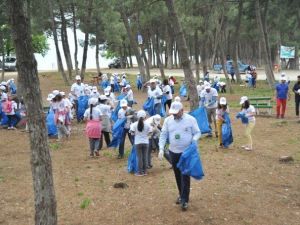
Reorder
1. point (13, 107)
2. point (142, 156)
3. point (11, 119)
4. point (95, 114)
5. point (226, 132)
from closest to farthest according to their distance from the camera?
point (142, 156) → point (95, 114) → point (226, 132) → point (13, 107) → point (11, 119)

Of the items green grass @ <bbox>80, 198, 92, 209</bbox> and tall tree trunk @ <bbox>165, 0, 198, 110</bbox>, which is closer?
green grass @ <bbox>80, 198, 92, 209</bbox>

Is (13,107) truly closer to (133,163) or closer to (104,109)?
(104,109)

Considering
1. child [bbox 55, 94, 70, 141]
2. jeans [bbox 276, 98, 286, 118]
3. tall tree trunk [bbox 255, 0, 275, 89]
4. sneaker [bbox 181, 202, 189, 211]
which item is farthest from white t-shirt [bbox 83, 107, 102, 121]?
tall tree trunk [bbox 255, 0, 275, 89]

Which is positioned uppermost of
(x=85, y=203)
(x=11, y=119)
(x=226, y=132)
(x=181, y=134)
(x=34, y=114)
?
(x=34, y=114)

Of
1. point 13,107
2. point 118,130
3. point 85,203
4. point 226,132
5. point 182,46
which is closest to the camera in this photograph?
point 85,203

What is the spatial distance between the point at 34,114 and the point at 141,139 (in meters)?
5.30

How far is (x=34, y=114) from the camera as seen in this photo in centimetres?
634

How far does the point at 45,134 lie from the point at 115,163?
683 cm

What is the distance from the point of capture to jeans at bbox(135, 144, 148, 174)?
11.5 m

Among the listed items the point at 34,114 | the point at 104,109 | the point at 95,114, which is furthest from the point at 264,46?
the point at 34,114

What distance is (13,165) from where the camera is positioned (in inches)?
533

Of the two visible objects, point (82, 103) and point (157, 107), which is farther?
point (82, 103)

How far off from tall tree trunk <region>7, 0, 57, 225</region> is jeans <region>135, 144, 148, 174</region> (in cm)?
493

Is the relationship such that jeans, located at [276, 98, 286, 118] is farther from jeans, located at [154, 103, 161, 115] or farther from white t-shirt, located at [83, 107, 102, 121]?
white t-shirt, located at [83, 107, 102, 121]
